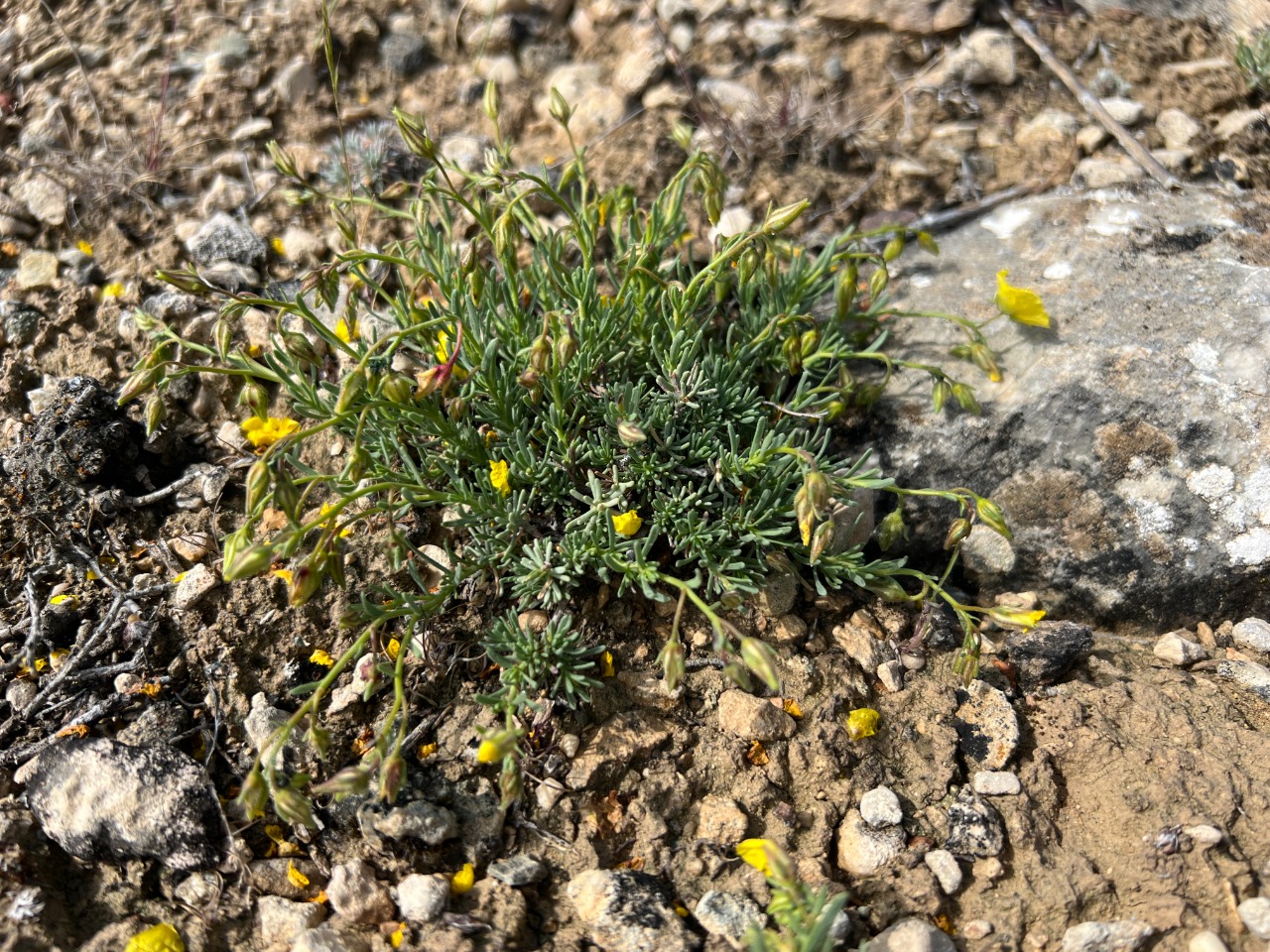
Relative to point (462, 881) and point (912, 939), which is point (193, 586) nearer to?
point (462, 881)

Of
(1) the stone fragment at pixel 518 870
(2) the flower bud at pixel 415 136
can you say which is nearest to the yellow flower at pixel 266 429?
(2) the flower bud at pixel 415 136

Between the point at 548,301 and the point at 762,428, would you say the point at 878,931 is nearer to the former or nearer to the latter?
the point at 762,428

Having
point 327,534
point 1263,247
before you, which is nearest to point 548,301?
point 327,534

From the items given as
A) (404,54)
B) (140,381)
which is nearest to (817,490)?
(140,381)

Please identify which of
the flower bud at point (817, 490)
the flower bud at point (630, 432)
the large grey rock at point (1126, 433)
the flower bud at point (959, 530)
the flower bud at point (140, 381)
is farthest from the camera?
the large grey rock at point (1126, 433)

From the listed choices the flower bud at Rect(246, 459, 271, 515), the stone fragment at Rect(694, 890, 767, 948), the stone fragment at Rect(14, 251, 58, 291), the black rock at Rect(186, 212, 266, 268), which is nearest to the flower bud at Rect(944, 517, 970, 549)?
the stone fragment at Rect(694, 890, 767, 948)

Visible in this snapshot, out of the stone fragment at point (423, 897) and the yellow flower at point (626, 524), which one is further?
the yellow flower at point (626, 524)

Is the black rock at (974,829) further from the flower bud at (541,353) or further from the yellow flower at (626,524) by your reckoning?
the flower bud at (541,353)
